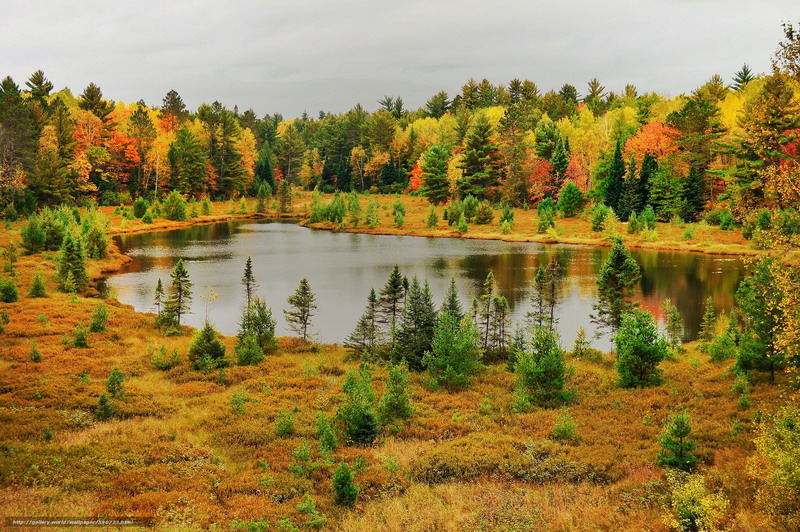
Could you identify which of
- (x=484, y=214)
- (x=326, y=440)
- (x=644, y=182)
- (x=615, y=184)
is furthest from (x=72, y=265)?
(x=644, y=182)

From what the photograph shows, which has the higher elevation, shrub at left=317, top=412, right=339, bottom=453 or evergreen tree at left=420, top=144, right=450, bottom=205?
evergreen tree at left=420, top=144, right=450, bottom=205

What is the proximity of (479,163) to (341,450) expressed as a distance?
8702 cm

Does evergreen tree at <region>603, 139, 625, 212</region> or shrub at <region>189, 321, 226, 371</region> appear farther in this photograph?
evergreen tree at <region>603, 139, 625, 212</region>

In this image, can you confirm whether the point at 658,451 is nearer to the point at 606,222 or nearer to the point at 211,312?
the point at 211,312

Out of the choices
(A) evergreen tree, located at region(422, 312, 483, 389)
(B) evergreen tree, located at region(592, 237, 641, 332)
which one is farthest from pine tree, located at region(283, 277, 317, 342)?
(B) evergreen tree, located at region(592, 237, 641, 332)

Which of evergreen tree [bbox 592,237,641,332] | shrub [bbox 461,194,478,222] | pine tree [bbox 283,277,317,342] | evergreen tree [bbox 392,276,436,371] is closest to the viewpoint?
evergreen tree [bbox 392,276,436,371]

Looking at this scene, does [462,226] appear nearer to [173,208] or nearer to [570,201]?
[570,201]

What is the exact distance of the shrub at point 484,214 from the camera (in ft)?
285

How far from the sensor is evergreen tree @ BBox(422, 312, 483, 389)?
24734mm

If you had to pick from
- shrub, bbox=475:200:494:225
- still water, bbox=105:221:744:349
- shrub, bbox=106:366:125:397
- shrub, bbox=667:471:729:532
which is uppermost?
shrub, bbox=475:200:494:225

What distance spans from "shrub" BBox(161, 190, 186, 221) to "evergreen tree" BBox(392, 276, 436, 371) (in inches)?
3070

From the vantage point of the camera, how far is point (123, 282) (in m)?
48.1

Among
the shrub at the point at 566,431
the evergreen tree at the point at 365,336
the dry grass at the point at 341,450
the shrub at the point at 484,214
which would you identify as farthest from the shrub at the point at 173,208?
the shrub at the point at 566,431

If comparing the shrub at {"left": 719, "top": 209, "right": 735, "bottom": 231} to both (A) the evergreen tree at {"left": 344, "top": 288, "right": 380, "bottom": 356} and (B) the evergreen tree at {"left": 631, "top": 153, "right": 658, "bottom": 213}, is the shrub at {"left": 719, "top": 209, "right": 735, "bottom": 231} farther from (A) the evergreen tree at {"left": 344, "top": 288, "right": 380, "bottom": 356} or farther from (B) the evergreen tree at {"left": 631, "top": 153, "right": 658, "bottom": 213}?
(A) the evergreen tree at {"left": 344, "top": 288, "right": 380, "bottom": 356}
